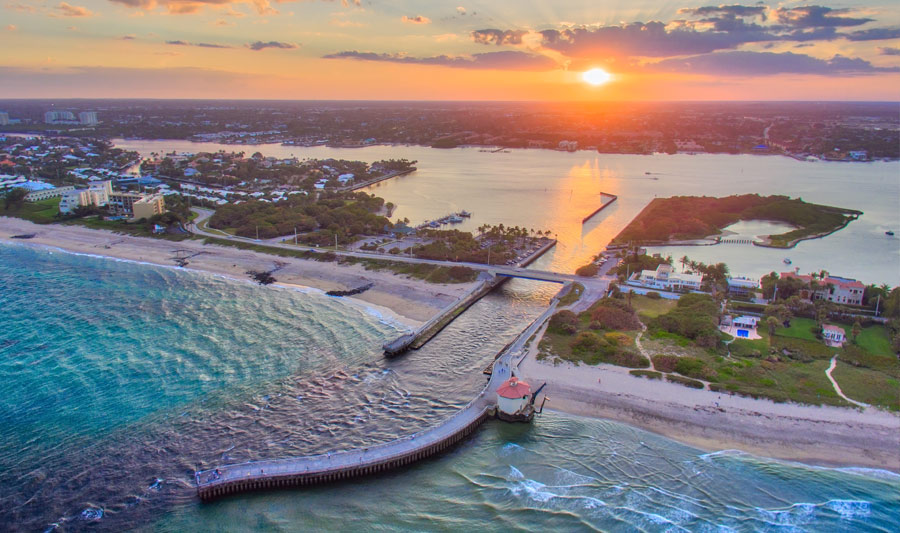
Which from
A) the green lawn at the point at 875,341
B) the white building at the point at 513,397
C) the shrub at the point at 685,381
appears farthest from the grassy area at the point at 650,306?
the white building at the point at 513,397

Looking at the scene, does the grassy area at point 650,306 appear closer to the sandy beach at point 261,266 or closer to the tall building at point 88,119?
the sandy beach at point 261,266

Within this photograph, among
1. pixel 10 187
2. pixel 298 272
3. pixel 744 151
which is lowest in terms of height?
pixel 298 272

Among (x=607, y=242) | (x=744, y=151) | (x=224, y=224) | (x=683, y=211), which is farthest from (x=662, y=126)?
(x=224, y=224)

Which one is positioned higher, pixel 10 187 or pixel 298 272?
pixel 10 187

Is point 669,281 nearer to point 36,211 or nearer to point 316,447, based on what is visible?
point 316,447

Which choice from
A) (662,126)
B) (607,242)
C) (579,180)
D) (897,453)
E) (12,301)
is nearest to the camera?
(897,453)

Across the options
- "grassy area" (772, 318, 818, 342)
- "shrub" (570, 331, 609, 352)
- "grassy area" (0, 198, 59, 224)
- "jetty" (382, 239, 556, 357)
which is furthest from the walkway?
"grassy area" (0, 198, 59, 224)

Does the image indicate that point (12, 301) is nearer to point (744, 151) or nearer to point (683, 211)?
point (683, 211)

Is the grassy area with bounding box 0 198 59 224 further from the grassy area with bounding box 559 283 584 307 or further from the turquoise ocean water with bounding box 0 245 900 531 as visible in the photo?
the grassy area with bounding box 559 283 584 307
